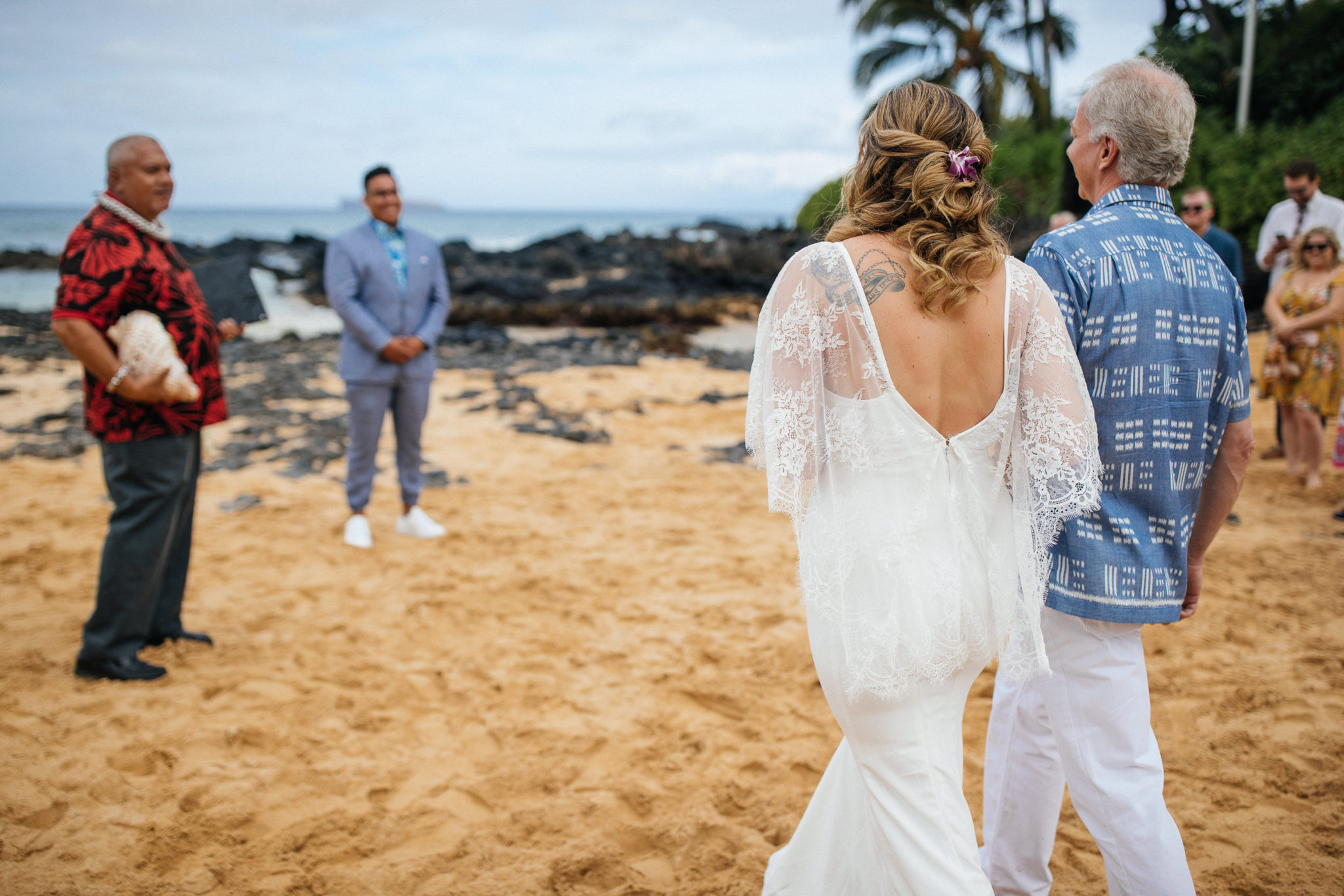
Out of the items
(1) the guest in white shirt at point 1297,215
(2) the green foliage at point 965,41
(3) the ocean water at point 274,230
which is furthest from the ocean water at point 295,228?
(1) the guest in white shirt at point 1297,215

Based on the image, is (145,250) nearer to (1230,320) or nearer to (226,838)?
(226,838)

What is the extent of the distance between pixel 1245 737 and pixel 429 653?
3.44m

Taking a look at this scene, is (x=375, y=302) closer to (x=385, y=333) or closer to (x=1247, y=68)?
(x=385, y=333)

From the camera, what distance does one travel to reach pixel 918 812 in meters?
1.70

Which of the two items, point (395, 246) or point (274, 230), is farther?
point (274, 230)

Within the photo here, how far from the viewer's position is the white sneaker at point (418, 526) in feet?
17.4

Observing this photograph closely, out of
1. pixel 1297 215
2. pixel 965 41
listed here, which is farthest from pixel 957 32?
pixel 1297 215

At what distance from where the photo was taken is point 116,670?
345cm

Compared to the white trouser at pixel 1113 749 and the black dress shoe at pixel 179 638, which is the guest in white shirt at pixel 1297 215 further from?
the black dress shoe at pixel 179 638

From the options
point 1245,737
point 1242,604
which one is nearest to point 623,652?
point 1245,737

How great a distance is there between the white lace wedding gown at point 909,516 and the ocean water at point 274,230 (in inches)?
655

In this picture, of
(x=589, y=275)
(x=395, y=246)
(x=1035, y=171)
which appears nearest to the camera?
(x=395, y=246)

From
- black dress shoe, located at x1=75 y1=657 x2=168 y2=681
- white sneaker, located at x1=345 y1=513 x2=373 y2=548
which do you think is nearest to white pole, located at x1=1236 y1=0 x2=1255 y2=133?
white sneaker, located at x1=345 y1=513 x2=373 y2=548

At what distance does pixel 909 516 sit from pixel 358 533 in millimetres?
4305
